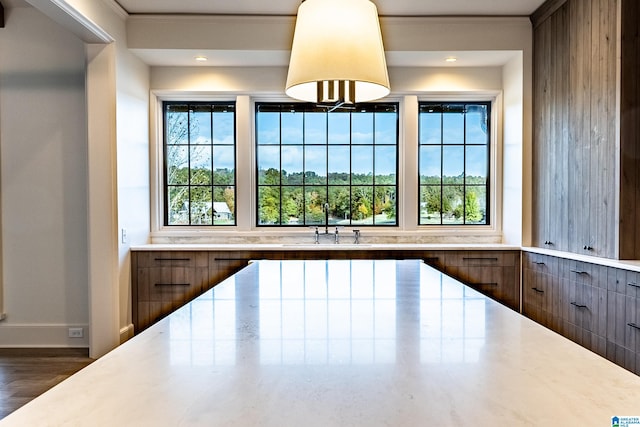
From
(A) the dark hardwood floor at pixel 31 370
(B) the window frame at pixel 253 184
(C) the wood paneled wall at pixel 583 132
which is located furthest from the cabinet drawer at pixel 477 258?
(A) the dark hardwood floor at pixel 31 370

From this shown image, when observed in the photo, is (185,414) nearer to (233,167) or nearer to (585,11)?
(585,11)

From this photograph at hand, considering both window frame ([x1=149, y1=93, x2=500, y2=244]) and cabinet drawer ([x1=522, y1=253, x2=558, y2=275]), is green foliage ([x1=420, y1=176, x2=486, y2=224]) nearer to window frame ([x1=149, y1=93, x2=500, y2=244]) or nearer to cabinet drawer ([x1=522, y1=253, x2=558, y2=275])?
window frame ([x1=149, y1=93, x2=500, y2=244])

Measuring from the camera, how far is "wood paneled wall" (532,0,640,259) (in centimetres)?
292

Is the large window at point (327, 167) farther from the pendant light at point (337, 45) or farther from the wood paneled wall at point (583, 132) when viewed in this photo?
the pendant light at point (337, 45)

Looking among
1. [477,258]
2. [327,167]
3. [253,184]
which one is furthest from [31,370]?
[477,258]

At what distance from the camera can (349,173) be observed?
4.81 metres

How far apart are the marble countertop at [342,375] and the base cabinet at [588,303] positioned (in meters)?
1.72

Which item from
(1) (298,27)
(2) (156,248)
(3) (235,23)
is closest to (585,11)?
(1) (298,27)

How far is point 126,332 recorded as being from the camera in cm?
391

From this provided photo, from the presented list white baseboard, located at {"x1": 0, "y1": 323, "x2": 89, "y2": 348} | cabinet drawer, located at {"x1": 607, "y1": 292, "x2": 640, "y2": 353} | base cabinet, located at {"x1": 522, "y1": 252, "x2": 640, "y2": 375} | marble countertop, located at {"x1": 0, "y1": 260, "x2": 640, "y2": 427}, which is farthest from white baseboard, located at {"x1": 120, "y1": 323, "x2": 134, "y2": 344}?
cabinet drawer, located at {"x1": 607, "y1": 292, "x2": 640, "y2": 353}

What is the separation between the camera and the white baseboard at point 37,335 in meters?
3.93

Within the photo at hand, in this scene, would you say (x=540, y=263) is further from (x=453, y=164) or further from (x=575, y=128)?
(x=453, y=164)

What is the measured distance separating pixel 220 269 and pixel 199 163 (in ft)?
4.32

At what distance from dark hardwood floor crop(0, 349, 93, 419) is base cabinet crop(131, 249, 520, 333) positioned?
58cm
